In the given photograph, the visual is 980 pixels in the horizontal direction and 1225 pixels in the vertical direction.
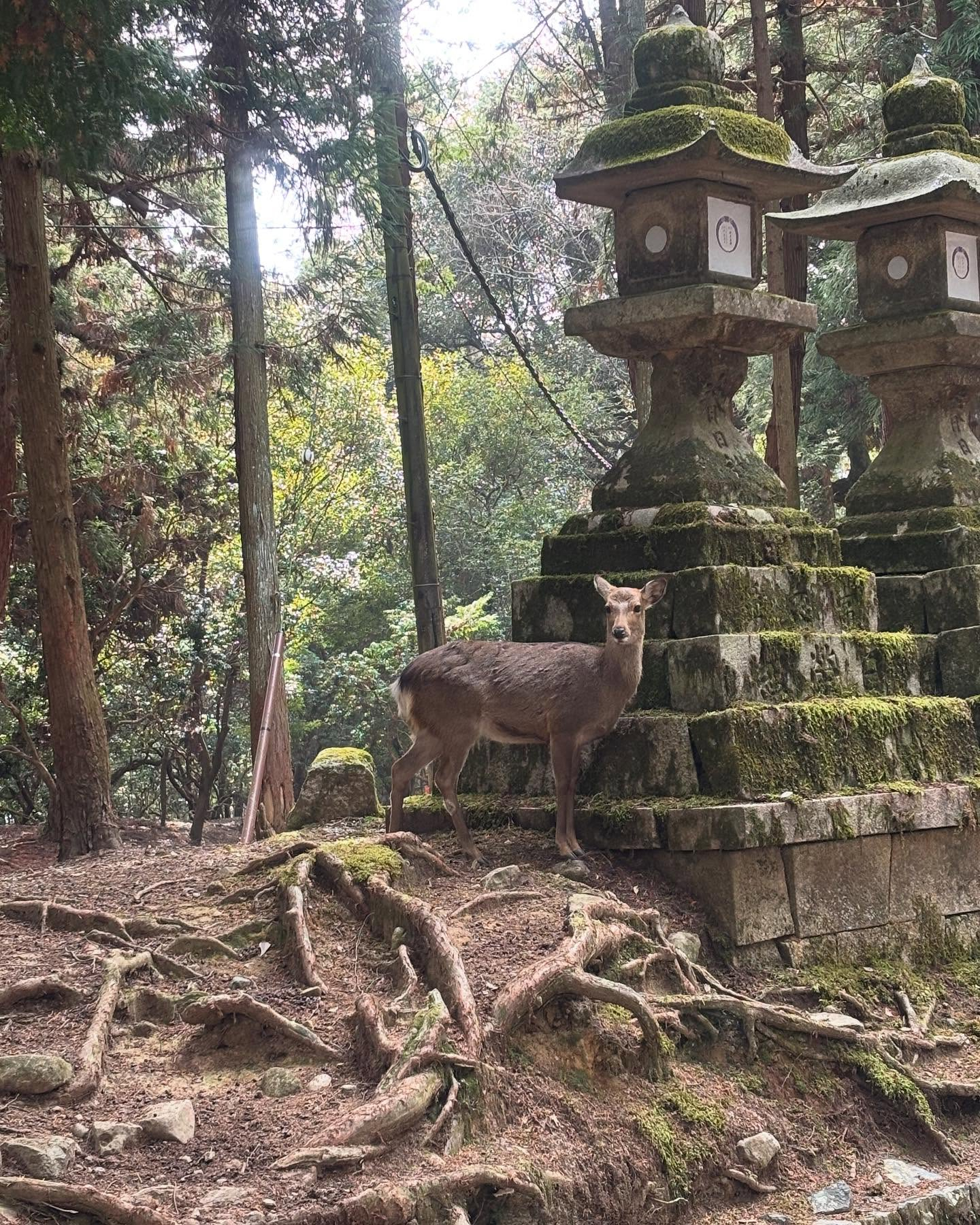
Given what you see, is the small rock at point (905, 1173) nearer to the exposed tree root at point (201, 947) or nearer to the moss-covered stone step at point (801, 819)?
the moss-covered stone step at point (801, 819)

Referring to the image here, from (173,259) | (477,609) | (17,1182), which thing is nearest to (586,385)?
(477,609)

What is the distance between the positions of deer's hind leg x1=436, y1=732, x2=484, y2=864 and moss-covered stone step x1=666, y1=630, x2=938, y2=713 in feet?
3.61

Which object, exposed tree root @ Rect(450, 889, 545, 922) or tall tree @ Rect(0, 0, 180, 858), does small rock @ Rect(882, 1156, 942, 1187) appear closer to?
exposed tree root @ Rect(450, 889, 545, 922)

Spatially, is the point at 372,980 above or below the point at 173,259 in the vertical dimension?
below

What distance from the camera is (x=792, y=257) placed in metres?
13.6

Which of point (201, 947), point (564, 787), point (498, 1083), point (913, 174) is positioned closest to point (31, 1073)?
point (201, 947)

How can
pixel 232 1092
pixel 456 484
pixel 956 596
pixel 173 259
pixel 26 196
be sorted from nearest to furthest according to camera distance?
pixel 232 1092 → pixel 956 596 → pixel 26 196 → pixel 173 259 → pixel 456 484

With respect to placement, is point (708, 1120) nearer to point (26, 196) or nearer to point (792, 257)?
point (26, 196)

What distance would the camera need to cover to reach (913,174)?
9.25 meters

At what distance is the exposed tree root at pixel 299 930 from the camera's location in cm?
570

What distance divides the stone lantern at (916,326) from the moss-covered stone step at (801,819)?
2261mm

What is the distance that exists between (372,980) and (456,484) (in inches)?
722

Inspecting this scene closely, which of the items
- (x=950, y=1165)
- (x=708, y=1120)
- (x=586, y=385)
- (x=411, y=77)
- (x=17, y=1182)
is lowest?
(x=950, y=1165)

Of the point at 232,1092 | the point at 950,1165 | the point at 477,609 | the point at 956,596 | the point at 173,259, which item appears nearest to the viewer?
the point at 232,1092
